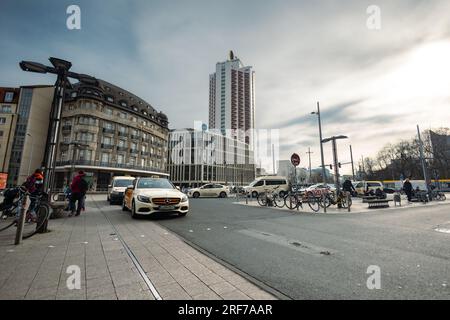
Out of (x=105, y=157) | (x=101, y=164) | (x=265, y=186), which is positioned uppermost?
(x=105, y=157)

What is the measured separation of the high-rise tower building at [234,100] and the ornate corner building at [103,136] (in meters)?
65.6

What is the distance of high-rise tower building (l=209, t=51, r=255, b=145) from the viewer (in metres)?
115

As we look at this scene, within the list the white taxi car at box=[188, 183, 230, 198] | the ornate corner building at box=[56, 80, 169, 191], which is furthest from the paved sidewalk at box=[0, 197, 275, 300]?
the ornate corner building at box=[56, 80, 169, 191]

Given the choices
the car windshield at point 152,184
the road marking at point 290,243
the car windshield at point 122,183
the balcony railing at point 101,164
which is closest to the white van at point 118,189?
the car windshield at point 122,183

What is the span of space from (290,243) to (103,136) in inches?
1925

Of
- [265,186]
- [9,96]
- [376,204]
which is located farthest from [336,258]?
[9,96]

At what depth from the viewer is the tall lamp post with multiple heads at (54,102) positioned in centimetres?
581

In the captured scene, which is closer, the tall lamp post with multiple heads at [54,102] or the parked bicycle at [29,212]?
the parked bicycle at [29,212]

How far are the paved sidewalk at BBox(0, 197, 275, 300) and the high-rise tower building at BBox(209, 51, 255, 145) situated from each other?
110m

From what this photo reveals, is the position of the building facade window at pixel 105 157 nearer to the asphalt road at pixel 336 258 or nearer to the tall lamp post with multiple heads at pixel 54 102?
the tall lamp post with multiple heads at pixel 54 102

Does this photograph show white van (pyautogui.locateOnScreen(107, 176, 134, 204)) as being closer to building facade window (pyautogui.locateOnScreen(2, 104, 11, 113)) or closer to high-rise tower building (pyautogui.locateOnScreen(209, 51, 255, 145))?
building facade window (pyautogui.locateOnScreen(2, 104, 11, 113))

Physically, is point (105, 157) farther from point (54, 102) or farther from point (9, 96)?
point (54, 102)

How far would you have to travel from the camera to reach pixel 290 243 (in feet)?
15.3
